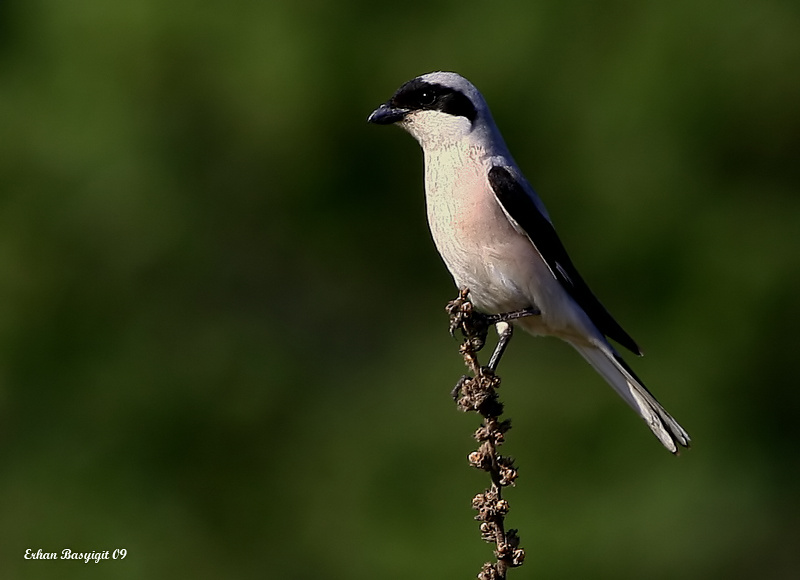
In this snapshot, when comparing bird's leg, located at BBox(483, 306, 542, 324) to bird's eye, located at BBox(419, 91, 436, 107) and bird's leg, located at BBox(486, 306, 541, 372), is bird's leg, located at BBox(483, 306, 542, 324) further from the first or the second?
bird's eye, located at BBox(419, 91, 436, 107)

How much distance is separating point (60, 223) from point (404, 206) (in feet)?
8.03

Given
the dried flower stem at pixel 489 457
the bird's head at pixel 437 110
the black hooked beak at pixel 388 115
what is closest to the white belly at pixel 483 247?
the bird's head at pixel 437 110

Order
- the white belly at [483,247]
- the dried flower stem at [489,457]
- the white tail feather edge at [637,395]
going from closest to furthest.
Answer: the dried flower stem at [489,457] < the white belly at [483,247] < the white tail feather edge at [637,395]

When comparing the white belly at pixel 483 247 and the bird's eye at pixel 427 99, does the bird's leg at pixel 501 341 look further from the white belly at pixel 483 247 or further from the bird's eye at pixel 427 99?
the bird's eye at pixel 427 99

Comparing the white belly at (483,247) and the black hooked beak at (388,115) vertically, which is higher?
the black hooked beak at (388,115)

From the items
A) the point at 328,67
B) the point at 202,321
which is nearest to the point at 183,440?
the point at 202,321

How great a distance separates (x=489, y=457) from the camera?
2727 mm

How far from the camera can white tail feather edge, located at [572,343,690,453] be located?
12.7 ft

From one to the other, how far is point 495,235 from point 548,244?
10.0 inches

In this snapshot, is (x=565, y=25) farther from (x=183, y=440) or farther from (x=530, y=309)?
(x=530, y=309)

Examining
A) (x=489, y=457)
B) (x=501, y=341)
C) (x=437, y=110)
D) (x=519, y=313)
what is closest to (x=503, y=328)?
(x=501, y=341)

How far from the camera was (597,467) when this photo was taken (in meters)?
6.75

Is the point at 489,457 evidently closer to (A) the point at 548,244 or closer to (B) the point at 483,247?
(B) the point at 483,247

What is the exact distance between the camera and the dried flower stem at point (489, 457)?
258 cm
